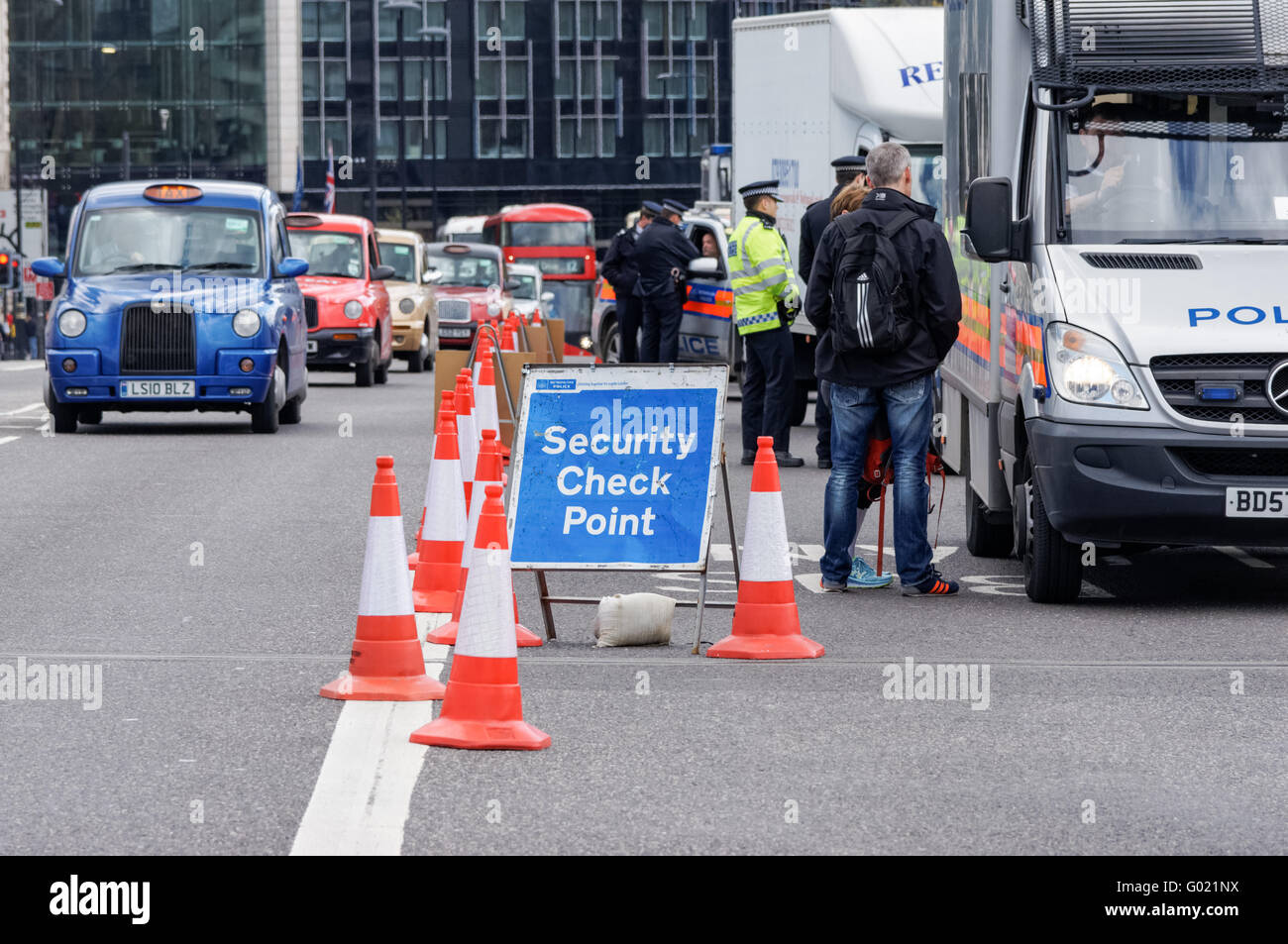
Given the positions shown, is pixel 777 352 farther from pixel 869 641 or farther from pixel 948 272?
pixel 869 641

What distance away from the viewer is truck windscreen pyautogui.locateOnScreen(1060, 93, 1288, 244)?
33.7ft

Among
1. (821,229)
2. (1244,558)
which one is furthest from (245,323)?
(1244,558)

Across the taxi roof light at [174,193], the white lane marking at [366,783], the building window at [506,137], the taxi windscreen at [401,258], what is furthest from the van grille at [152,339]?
the building window at [506,137]

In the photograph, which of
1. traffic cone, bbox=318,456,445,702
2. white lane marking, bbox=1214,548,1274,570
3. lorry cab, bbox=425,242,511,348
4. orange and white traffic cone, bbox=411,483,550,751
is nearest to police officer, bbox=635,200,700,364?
white lane marking, bbox=1214,548,1274,570

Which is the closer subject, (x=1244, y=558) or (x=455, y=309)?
(x=1244, y=558)

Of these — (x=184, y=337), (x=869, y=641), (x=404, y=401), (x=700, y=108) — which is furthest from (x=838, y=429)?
(x=700, y=108)

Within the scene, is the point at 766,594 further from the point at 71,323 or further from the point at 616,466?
the point at 71,323

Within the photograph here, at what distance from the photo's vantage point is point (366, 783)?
634cm

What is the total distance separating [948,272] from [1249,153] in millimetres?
1372

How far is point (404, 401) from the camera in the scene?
Answer: 88.8 ft

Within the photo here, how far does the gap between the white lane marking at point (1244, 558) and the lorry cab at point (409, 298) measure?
78.7 ft

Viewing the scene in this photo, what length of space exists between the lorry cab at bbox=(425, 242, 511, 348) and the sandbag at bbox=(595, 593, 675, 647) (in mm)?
31367

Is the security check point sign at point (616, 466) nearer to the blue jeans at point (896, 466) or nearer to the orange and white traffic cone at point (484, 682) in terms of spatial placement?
the blue jeans at point (896, 466)

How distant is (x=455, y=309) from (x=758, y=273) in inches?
966
